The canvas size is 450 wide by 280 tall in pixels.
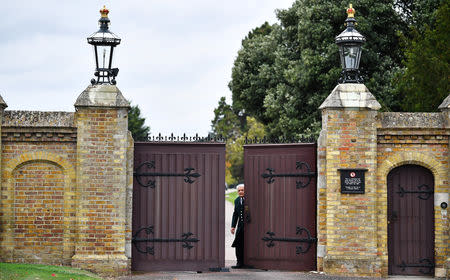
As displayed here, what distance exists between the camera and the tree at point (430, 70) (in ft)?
A: 60.2

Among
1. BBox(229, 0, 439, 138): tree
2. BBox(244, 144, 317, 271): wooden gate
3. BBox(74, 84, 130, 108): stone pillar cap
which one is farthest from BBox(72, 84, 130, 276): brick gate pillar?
BBox(229, 0, 439, 138): tree

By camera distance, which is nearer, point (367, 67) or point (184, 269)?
point (184, 269)

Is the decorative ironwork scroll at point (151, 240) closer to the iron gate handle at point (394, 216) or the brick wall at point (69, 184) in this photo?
the brick wall at point (69, 184)

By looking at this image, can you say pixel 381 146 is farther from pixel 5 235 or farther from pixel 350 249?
pixel 5 235

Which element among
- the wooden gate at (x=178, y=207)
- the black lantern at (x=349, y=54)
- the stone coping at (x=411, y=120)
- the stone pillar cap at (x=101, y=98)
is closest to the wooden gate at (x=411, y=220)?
the stone coping at (x=411, y=120)

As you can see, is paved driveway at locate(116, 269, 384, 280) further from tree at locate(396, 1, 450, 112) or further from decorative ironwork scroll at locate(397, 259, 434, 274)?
tree at locate(396, 1, 450, 112)

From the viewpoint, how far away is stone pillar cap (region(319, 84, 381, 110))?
13297mm

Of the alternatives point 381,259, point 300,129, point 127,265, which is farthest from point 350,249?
point 300,129

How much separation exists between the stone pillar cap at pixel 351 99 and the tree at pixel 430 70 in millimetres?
5299

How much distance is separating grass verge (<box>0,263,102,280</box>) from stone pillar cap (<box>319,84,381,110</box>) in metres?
5.18

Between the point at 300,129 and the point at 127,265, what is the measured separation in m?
15.0

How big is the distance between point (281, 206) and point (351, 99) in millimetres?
2391

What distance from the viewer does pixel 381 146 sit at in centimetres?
1346

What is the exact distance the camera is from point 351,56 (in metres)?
13.7
